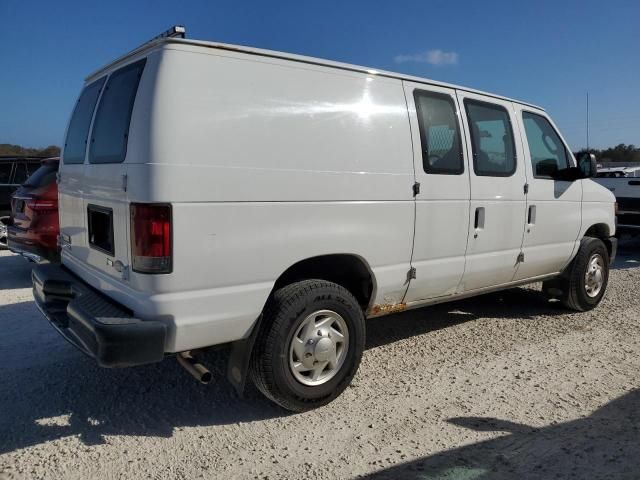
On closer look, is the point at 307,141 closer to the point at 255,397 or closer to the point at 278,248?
the point at 278,248

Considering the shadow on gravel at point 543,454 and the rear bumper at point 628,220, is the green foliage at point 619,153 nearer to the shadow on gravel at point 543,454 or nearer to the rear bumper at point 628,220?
the rear bumper at point 628,220

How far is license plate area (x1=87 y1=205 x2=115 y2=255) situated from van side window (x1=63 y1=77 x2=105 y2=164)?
49 centimetres

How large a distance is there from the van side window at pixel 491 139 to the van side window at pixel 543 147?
345 millimetres

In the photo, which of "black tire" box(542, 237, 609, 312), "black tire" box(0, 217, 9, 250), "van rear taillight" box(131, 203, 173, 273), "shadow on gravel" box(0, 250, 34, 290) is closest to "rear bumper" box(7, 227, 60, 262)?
"shadow on gravel" box(0, 250, 34, 290)

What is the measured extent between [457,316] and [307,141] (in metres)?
3.27

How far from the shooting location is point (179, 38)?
3.09 m

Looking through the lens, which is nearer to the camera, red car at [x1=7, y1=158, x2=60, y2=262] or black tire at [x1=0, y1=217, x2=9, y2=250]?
red car at [x1=7, y1=158, x2=60, y2=262]

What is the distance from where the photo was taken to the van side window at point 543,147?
532 cm

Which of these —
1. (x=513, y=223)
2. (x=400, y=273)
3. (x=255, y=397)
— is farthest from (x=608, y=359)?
(x=255, y=397)

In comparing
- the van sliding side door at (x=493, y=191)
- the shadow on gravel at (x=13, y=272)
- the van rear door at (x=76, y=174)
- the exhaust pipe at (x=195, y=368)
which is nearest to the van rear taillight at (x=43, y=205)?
the shadow on gravel at (x=13, y=272)

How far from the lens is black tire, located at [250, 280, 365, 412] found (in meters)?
3.41

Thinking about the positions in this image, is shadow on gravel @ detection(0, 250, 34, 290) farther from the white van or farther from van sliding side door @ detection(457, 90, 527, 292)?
van sliding side door @ detection(457, 90, 527, 292)

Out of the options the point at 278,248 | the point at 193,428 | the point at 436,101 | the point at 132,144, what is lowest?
the point at 193,428

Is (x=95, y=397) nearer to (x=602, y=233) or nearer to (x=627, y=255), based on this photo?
(x=602, y=233)
